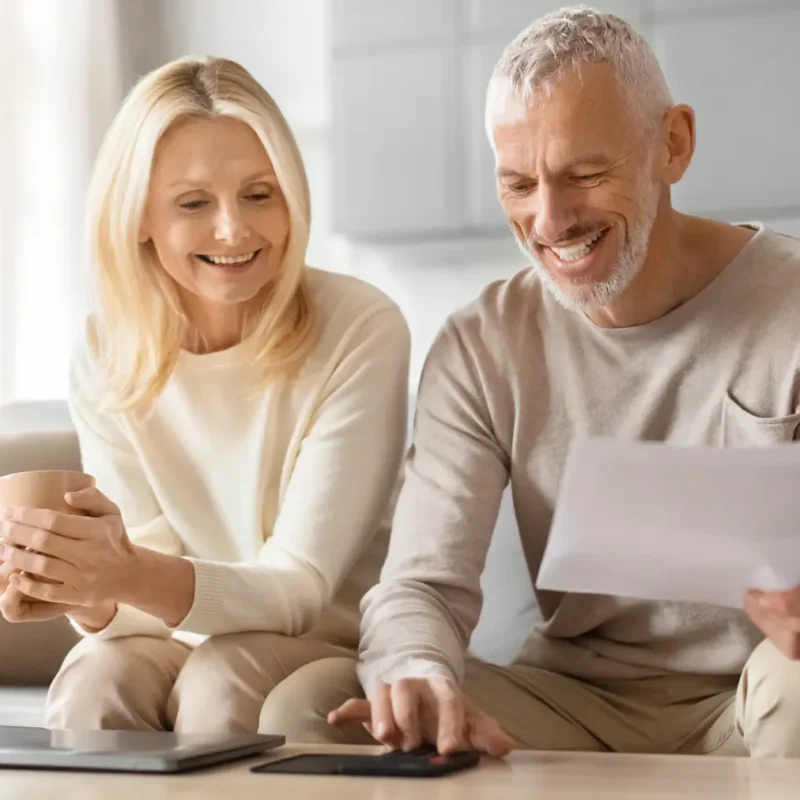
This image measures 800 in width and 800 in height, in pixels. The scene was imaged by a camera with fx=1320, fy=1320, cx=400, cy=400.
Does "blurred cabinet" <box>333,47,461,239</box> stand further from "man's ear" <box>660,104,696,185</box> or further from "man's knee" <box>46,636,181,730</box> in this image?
"man's knee" <box>46,636,181,730</box>

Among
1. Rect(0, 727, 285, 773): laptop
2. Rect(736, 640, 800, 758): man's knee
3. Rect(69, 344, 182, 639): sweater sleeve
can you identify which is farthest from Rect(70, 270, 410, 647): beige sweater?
Rect(736, 640, 800, 758): man's knee

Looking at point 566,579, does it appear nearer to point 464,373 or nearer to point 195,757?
point 195,757

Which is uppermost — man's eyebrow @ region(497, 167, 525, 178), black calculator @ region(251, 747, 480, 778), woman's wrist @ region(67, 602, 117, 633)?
man's eyebrow @ region(497, 167, 525, 178)

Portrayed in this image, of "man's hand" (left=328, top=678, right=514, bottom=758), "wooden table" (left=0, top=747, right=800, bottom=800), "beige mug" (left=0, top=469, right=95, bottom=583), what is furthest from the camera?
"beige mug" (left=0, top=469, right=95, bottom=583)

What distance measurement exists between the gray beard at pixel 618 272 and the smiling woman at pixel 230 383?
0.94 ft

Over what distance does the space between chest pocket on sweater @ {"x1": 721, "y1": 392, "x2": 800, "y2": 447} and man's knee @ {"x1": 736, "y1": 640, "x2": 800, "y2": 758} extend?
0.82 feet

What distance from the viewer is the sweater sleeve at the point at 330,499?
149cm

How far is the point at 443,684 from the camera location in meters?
1.16

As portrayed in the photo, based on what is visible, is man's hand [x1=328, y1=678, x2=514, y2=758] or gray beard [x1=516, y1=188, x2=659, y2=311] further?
gray beard [x1=516, y1=188, x2=659, y2=311]

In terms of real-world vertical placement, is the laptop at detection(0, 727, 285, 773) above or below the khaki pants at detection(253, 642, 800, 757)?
above

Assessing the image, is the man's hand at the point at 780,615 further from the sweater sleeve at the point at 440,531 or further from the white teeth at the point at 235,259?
the white teeth at the point at 235,259

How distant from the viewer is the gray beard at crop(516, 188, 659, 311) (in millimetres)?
1460

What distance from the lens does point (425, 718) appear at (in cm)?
115

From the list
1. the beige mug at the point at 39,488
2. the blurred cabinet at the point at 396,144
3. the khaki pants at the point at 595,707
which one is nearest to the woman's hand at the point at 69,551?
the beige mug at the point at 39,488
